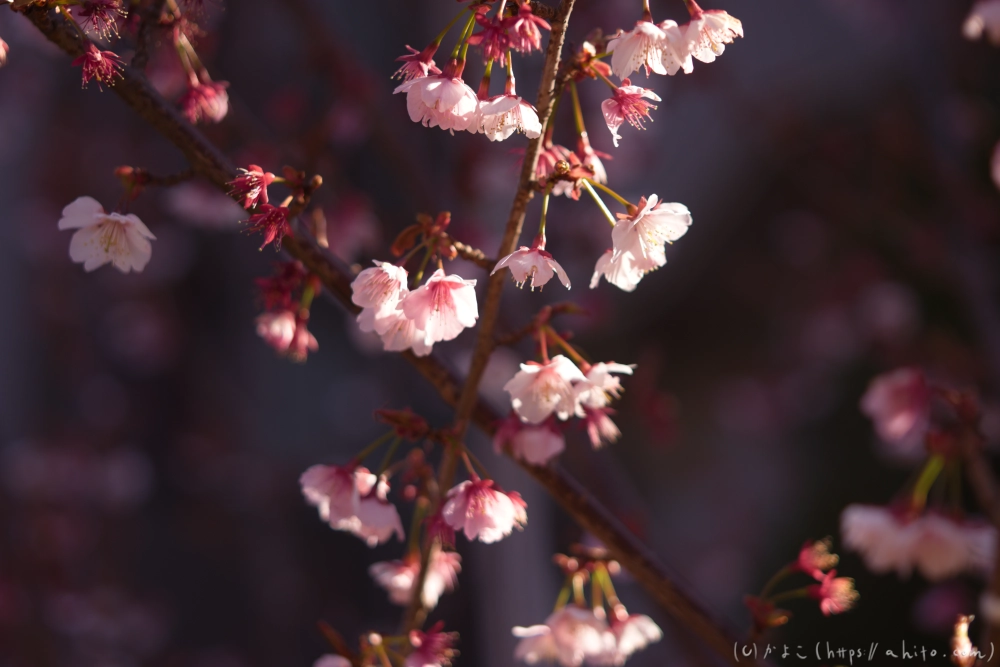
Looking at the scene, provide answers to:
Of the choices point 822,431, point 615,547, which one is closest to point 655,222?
point 615,547

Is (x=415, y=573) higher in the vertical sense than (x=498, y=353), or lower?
lower

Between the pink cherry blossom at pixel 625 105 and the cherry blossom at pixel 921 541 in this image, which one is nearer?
the pink cherry blossom at pixel 625 105

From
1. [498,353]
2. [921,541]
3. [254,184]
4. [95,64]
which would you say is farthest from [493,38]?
[498,353]

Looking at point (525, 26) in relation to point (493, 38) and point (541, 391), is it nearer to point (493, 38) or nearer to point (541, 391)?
point (493, 38)

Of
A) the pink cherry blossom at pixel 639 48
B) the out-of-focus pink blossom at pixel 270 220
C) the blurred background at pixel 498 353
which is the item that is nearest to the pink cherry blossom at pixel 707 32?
the pink cherry blossom at pixel 639 48

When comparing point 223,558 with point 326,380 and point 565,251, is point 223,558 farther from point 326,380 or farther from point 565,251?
point 565,251

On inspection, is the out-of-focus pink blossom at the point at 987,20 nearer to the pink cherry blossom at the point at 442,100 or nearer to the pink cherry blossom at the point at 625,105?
the pink cherry blossom at the point at 625,105
